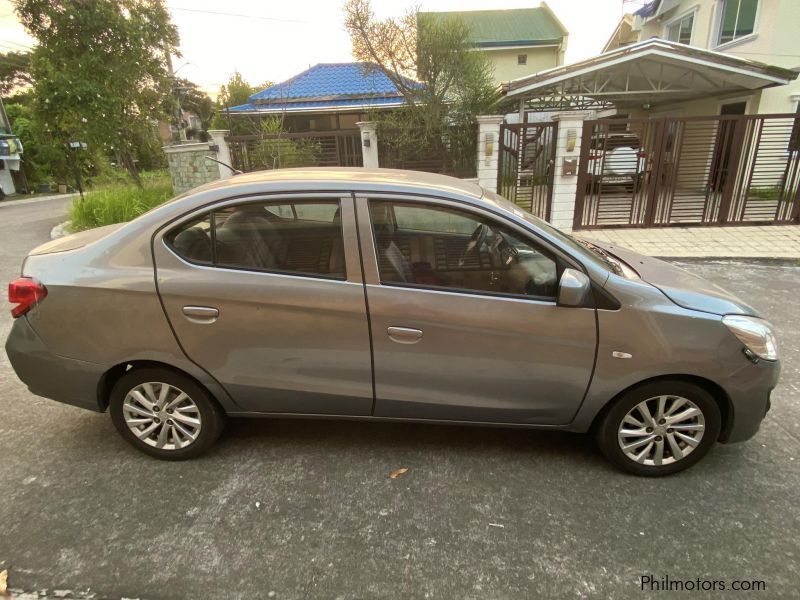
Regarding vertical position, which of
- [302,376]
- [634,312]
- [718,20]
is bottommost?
[302,376]

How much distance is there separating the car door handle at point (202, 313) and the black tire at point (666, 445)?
224cm

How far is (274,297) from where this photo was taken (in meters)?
2.57

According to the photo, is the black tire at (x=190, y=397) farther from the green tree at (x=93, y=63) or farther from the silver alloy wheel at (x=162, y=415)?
the green tree at (x=93, y=63)

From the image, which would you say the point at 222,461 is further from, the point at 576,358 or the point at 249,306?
the point at 576,358

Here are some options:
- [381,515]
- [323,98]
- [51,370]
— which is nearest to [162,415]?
[51,370]

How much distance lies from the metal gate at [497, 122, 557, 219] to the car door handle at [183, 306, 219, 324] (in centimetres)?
802

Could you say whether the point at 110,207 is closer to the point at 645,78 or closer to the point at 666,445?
the point at 666,445

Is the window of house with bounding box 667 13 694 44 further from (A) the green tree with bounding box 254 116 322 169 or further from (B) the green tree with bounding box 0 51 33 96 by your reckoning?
(B) the green tree with bounding box 0 51 33 96

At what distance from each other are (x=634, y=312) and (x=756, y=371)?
74 cm

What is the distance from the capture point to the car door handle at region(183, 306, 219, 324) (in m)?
2.60

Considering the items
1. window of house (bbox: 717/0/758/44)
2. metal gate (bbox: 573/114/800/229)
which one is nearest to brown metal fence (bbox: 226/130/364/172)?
metal gate (bbox: 573/114/800/229)

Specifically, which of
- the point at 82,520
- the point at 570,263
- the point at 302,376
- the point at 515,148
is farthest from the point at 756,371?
the point at 515,148

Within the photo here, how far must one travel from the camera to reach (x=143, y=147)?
1360 cm

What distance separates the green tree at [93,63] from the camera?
11.2 meters
